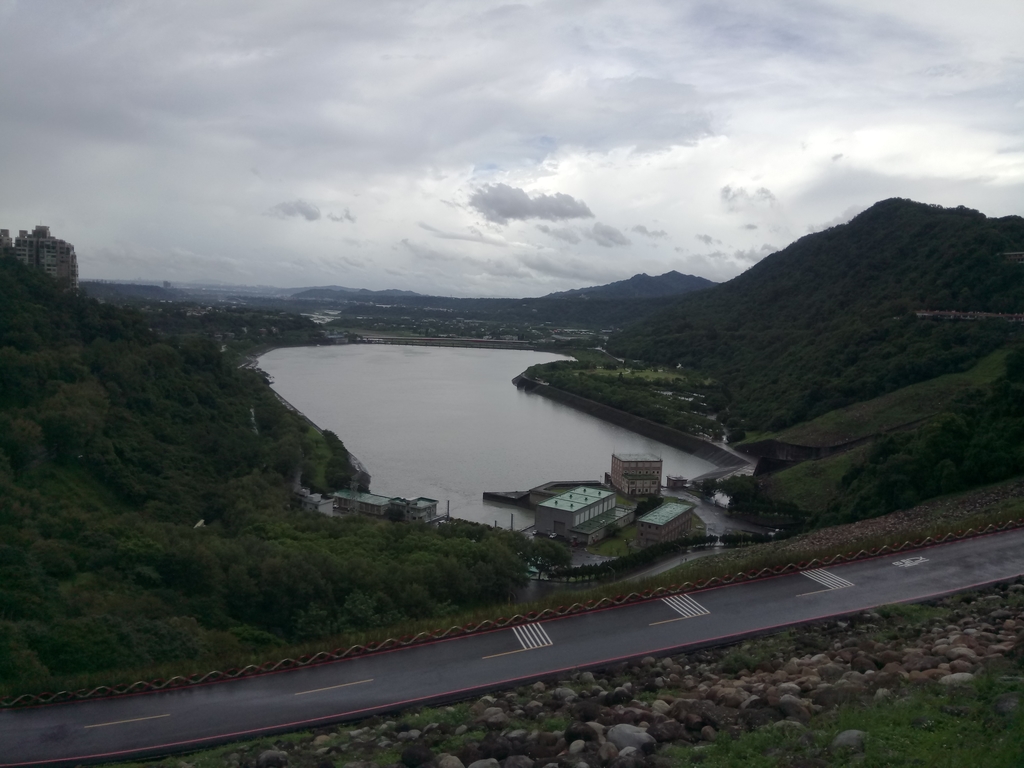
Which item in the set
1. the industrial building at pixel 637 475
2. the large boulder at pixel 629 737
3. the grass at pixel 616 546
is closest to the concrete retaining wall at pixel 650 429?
the industrial building at pixel 637 475

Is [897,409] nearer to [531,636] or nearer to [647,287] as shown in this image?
[531,636]

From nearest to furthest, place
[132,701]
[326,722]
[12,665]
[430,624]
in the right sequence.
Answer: [326,722]
[132,701]
[12,665]
[430,624]

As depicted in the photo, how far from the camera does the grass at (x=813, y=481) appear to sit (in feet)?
47.3

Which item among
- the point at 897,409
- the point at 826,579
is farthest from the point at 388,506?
the point at 897,409

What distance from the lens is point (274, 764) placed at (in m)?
2.95

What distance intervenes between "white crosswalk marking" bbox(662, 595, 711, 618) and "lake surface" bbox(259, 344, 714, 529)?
29.8 feet

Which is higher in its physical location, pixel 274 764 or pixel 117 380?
pixel 117 380

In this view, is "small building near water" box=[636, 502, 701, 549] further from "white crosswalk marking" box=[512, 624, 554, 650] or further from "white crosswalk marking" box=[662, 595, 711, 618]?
"white crosswalk marking" box=[512, 624, 554, 650]

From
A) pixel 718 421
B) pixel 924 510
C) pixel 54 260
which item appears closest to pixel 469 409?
pixel 718 421

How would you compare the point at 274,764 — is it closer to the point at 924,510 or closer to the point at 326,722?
the point at 326,722

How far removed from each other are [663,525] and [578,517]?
1419 mm

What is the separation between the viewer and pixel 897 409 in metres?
Result: 17.7

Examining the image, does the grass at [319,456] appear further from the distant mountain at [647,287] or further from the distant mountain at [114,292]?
the distant mountain at [647,287]

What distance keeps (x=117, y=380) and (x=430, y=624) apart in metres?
9.87
